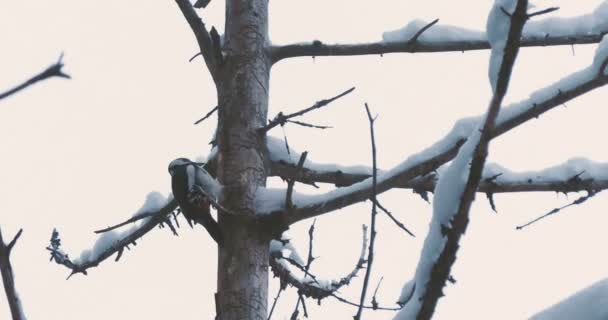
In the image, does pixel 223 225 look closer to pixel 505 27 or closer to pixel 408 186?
pixel 408 186

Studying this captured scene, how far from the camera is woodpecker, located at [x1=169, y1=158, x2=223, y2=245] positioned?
2.49 meters

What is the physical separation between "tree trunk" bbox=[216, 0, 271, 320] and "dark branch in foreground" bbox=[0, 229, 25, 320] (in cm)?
139

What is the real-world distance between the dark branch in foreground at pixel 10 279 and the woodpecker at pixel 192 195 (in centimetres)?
147

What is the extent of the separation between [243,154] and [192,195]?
343 millimetres

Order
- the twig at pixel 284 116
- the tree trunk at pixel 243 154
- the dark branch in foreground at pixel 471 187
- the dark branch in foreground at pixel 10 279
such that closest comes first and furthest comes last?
the dark branch in foreground at pixel 10 279
the dark branch in foreground at pixel 471 187
the tree trunk at pixel 243 154
the twig at pixel 284 116

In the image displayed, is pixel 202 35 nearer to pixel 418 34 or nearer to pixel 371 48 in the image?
pixel 371 48

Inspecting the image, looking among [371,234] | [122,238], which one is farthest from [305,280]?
[371,234]

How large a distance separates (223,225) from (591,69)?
1.36 metres

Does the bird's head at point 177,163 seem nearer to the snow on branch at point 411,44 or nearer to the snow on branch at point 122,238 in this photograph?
the snow on branch at point 122,238

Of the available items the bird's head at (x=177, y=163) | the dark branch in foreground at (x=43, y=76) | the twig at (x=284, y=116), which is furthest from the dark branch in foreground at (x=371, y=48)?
the dark branch in foreground at (x=43, y=76)

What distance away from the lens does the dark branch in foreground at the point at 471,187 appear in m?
1.16

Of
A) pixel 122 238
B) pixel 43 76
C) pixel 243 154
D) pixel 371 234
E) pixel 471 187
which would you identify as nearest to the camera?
pixel 43 76

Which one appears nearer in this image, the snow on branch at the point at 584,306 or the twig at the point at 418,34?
the snow on branch at the point at 584,306

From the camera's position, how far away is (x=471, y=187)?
4.03ft
